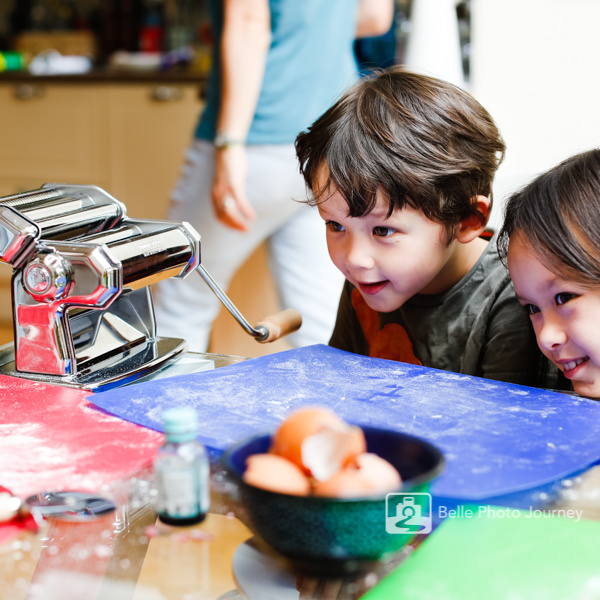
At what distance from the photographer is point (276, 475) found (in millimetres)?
478

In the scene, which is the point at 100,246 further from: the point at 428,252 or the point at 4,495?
the point at 428,252

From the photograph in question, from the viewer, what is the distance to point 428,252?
107 cm

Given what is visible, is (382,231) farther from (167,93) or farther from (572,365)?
(167,93)

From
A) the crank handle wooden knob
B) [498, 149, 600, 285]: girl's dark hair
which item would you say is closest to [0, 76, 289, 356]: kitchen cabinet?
the crank handle wooden knob

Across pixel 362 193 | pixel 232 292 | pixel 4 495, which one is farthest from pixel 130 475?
pixel 232 292

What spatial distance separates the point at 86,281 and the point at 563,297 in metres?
Result: 0.52

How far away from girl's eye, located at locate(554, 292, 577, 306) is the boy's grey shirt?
16 centimetres

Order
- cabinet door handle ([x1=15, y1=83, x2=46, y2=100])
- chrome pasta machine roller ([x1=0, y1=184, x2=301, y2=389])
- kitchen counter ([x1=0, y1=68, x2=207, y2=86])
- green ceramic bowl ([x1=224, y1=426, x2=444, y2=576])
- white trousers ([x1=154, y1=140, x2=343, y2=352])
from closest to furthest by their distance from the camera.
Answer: green ceramic bowl ([x1=224, y1=426, x2=444, y2=576]) < chrome pasta machine roller ([x1=0, y1=184, x2=301, y2=389]) < white trousers ([x1=154, y1=140, x2=343, y2=352]) < kitchen counter ([x1=0, y1=68, x2=207, y2=86]) < cabinet door handle ([x1=15, y1=83, x2=46, y2=100])

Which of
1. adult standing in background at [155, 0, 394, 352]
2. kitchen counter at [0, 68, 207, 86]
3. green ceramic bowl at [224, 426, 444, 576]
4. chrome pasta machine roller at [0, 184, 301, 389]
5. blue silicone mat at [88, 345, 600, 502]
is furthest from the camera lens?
kitchen counter at [0, 68, 207, 86]

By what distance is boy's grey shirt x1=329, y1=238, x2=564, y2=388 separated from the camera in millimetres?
1030

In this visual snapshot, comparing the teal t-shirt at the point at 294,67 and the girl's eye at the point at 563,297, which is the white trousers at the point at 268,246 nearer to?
the teal t-shirt at the point at 294,67

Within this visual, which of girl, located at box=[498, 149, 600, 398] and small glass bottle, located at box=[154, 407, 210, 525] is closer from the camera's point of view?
small glass bottle, located at box=[154, 407, 210, 525]

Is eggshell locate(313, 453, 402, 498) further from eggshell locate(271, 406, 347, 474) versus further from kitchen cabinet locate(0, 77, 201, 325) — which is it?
kitchen cabinet locate(0, 77, 201, 325)

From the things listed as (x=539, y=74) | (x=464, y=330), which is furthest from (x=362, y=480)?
(x=539, y=74)
